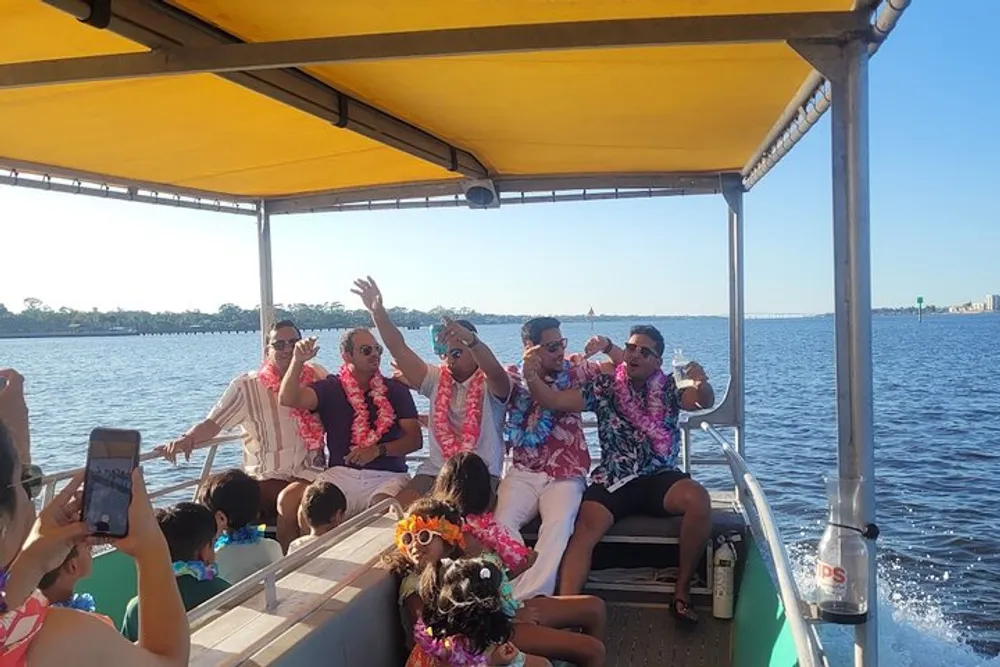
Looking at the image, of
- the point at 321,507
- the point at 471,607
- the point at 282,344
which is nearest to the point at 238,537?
the point at 321,507

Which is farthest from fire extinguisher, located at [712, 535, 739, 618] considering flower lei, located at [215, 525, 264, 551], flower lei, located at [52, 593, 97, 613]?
flower lei, located at [52, 593, 97, 613]

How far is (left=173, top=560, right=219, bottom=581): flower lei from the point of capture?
2922 mm

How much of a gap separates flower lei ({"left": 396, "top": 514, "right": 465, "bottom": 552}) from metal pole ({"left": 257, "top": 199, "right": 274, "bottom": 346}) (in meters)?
3.49

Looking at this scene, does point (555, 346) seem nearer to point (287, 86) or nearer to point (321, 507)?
point (321, 507)

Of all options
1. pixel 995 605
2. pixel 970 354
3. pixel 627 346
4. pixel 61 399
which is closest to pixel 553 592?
pixel 627 346

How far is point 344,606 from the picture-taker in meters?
2.94

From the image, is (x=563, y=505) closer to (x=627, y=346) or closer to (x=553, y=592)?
(x=553, y=592)

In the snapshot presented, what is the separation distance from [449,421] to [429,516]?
5.16 ft

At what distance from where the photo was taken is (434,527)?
3186 millimetres

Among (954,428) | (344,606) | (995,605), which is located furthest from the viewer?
(954,428)

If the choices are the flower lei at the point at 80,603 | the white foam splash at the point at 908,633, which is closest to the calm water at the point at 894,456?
the white foam splash at the point at 908,633

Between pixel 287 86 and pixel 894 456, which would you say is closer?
pixel 287 86

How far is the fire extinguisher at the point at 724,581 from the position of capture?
4.23 m

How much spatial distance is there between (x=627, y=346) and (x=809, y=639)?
2372 mm
